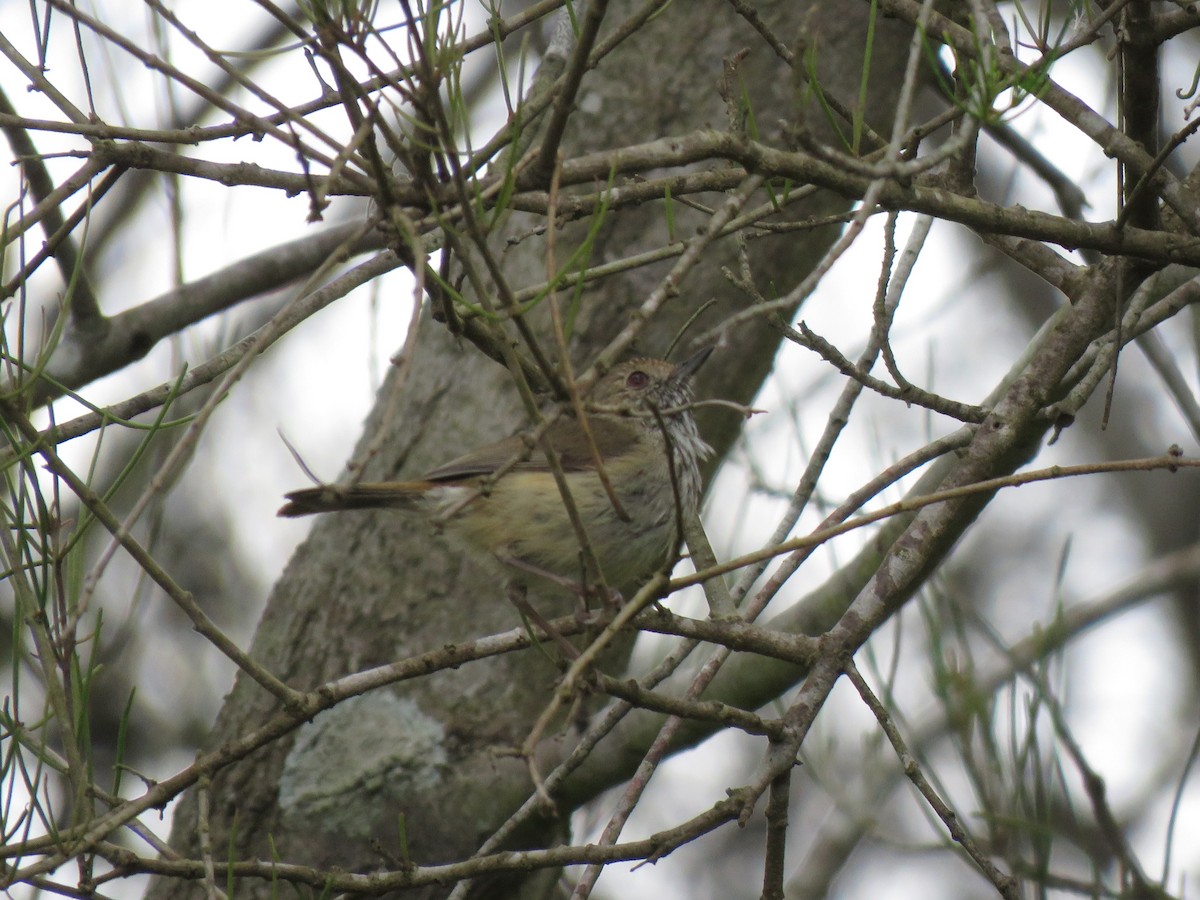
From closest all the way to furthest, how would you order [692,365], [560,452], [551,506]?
[551,506]
[560,452]
[692,365]

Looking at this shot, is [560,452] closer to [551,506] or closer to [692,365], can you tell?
[551,506]

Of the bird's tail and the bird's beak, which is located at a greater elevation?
the bird's beak

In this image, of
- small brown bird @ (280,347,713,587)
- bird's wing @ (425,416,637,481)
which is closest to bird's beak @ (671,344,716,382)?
bird's wing @ (425,416,637,481)

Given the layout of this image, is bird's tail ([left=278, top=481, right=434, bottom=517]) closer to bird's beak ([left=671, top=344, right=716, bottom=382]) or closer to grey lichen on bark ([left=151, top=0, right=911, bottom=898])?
grey lichen on bark ([left=151, top=0, right=911, bottom=898])

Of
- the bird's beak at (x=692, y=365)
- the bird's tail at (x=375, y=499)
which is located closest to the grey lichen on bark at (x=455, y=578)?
the bird's beak at (x=692, y=365)

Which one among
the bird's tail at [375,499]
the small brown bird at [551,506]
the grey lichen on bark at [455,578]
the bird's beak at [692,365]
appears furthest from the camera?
the bird's beak at [692,365]

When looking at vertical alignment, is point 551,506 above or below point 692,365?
below

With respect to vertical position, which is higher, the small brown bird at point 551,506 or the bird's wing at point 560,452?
the bird's wing at point 560,452

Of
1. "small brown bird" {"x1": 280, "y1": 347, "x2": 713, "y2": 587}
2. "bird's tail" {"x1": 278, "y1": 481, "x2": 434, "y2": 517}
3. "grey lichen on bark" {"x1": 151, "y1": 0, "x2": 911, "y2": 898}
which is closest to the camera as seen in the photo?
"bird's tail" {"x1": 278, "y1": 481, "x2": 434, "y2": 517}

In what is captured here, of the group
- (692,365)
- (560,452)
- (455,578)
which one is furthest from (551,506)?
(692,365)

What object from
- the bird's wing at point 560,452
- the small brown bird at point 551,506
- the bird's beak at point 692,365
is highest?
the bird's beak at point 692,365

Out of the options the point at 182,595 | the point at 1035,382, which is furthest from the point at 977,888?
the point at 182,595

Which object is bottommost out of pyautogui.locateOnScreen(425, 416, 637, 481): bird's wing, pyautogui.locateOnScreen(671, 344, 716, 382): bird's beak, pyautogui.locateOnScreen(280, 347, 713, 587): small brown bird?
pyautogui.locateOnScreen(280, 347, 713, 587): small brown bird

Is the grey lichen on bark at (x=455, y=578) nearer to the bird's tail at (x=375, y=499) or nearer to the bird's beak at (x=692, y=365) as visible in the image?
the bird's beak at (x=692, y=365)
